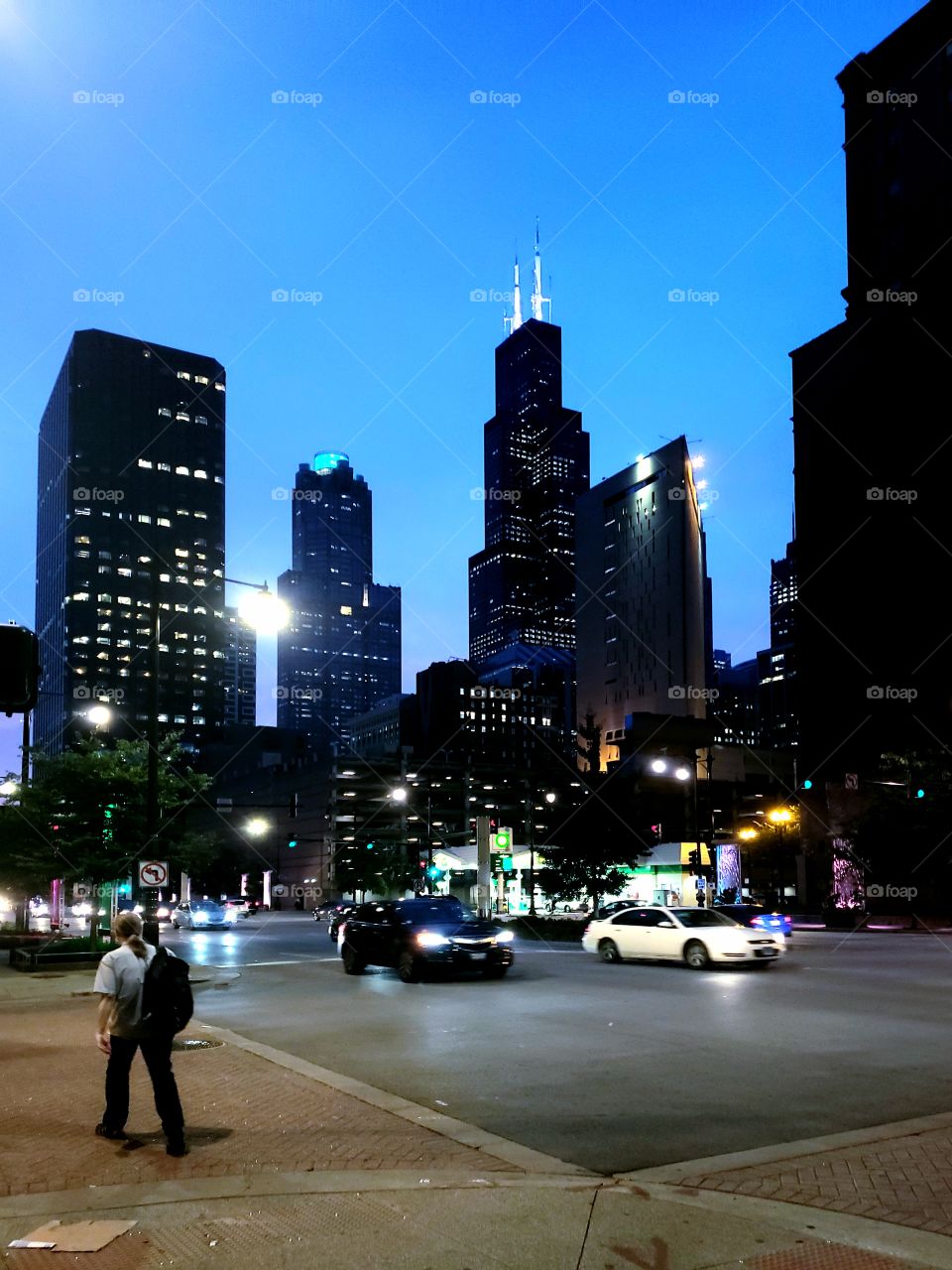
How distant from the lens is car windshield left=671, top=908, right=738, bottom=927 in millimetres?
24906

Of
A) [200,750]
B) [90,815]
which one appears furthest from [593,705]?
[90,815]

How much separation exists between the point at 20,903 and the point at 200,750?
135 m

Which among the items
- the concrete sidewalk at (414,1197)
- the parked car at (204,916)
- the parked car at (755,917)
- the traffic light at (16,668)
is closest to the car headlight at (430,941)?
the concrete sidewalk at (414,1197)

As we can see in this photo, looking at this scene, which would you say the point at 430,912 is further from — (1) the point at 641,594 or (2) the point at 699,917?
(1) the point at 641,594

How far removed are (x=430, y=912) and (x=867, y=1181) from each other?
16699 mm

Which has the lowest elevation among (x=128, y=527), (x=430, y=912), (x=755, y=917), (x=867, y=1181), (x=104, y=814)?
(x=755, y=917)

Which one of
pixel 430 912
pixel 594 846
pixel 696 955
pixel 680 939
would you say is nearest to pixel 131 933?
pixel 430 912

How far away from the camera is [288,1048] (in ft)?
43.7

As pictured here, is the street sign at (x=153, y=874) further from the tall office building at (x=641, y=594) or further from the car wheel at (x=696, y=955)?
the tall office building at (x=641, y=594)

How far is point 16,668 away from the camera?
509 centimetres

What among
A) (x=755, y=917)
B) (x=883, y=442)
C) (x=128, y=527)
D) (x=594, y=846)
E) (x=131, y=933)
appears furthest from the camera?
(x=128, y=527)

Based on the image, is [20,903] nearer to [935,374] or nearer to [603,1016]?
[603,1016]

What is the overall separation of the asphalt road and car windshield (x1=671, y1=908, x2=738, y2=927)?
110cm

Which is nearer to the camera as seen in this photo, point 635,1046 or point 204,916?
point 635,1046
